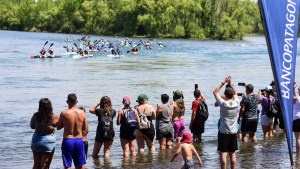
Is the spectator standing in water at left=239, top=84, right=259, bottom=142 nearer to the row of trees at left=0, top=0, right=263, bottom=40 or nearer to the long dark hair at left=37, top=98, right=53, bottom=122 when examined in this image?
the long dark hair at left=37, top=98, right=53, bottom=122

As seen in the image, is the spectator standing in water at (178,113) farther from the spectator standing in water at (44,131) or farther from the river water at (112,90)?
the spectator standing in water at (44,131)

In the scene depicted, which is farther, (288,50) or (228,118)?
(228,118)

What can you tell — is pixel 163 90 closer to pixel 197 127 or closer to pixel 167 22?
pixel 197 127

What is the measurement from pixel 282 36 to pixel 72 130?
3944 mm

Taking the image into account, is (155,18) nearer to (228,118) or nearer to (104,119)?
(104,119)

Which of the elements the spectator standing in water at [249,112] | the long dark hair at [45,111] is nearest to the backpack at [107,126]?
the long dark hair at [45,111]

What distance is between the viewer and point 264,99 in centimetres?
A: 1510

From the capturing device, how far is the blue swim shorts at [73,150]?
978 cm

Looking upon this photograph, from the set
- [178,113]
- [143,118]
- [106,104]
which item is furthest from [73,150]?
[178,113]

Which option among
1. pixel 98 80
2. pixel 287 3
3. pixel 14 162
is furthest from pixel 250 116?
pixel 98 80

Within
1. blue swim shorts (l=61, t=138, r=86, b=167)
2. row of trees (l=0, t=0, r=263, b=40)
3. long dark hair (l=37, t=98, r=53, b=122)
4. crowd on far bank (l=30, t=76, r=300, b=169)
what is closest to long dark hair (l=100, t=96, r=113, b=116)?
crowd on far bank (l=30, t=76, r=300, b=169)

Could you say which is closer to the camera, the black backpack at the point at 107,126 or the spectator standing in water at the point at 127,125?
the black backpack at the point at 107,126

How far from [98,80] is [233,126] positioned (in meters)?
27.3

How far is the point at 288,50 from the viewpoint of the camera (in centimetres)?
777
